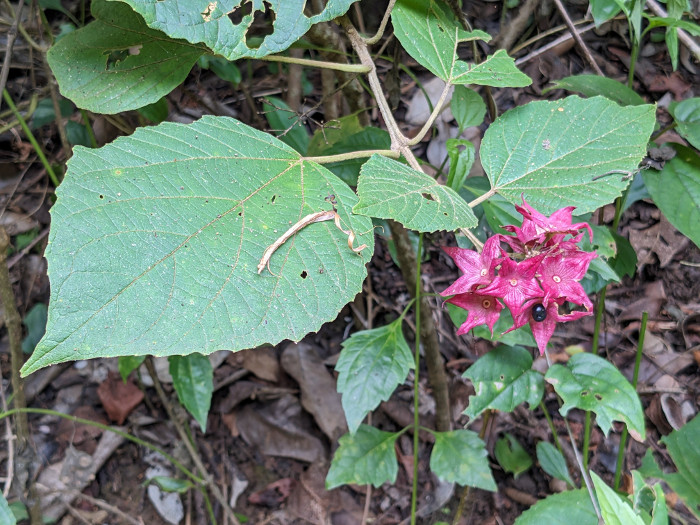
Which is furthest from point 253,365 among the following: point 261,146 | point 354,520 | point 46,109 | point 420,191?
point 420,191

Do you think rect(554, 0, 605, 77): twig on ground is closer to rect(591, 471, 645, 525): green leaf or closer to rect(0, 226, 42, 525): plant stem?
rect(591, 471, 645, 525): green leaf

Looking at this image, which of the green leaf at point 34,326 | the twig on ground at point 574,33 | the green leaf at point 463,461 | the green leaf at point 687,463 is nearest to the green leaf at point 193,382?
the green leaf at point 463,461

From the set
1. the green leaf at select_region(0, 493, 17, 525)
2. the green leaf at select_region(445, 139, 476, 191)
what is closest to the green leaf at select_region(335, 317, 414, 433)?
the green leaf at select_region(445, 139, 476, 191)

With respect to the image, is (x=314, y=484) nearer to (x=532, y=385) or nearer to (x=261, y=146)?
(x=532, y=385)

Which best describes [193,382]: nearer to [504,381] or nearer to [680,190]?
[504,381]

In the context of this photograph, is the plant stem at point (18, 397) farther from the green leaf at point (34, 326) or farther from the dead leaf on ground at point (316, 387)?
the dead leaf on ground at point (316, 387)

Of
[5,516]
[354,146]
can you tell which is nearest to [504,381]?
[354,146]
